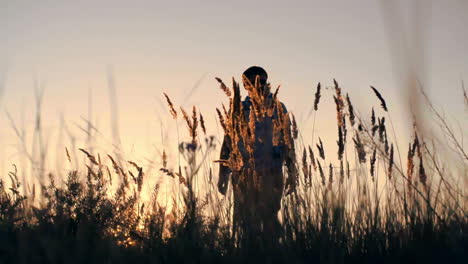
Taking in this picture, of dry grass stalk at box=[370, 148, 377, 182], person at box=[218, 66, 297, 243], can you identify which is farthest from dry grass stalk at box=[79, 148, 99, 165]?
dry grass stalk at box=[370, 148, 377, 182]

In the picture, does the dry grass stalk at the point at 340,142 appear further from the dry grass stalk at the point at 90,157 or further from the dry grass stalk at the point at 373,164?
the dry grass stalk at the point at 90,157

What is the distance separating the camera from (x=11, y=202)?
3.66 meters

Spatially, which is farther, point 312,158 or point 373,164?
point 312,158

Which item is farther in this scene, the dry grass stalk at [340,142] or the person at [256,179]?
the dry grass stalk at [340,142]

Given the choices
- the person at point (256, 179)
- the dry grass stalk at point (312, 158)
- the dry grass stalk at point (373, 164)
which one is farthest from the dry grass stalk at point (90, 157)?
the dry grass stalk at point (373, 164)

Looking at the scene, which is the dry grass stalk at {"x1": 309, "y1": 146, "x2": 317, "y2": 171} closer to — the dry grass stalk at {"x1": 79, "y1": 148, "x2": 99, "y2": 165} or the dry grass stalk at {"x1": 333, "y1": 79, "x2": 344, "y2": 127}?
the dry grass stalk at {"x1": 333, "y1": 79, "x2": 344, "y2": 127}

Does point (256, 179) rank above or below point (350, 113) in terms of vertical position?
below

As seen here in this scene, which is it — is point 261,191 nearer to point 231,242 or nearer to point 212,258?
point 231,242

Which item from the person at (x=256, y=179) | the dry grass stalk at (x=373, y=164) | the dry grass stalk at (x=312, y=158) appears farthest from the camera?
the dry grass stalk at (x=312, y=158)

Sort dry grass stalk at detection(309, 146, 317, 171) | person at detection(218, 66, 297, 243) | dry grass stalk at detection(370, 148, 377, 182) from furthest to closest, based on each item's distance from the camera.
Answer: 1. dry grass stalk at detection(309, 146, 317, 171)
2. dry grass stalk at detection(370, 148, 377, 182)
3. person at detection(218, 66, 297, 243)

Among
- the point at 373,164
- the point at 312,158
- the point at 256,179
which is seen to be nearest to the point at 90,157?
the point at 256,179

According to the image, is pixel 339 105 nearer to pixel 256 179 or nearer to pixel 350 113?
pixel 350 113

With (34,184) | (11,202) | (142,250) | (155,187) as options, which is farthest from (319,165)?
(11,202)

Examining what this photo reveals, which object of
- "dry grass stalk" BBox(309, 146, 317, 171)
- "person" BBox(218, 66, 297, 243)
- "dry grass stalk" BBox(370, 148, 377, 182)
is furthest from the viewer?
"dry grass stalk" BBox(309, 146, 317, 171)
